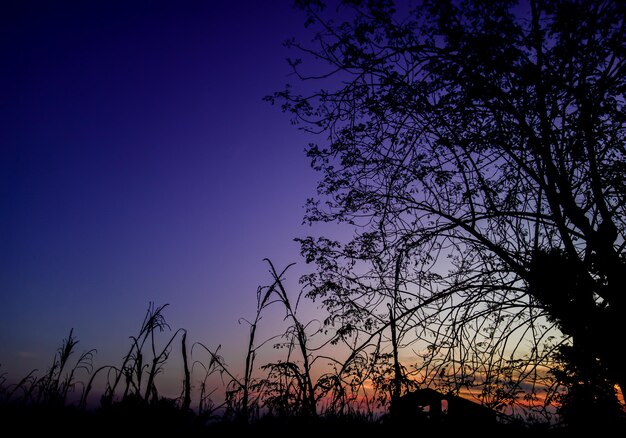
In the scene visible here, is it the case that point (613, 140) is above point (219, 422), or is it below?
above

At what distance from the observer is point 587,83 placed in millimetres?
7141

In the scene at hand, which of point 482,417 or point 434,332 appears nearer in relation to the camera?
point 482,417

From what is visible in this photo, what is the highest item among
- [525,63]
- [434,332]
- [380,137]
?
[525,63]

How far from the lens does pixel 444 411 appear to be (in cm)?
459

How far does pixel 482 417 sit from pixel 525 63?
6.52 metres

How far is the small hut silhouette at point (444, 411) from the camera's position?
167 inches

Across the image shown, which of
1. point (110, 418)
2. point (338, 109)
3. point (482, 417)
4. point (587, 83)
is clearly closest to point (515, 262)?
point (587, 83)

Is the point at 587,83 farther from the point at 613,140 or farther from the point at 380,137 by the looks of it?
the point at 380,137

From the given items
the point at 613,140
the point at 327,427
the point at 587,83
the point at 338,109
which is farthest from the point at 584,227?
the point at 327,427

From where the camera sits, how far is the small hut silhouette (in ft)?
13.9

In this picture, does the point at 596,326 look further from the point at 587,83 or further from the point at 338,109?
the point at 338,109

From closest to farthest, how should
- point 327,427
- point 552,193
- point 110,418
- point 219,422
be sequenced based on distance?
point 110,418 → point 219,422 → point 327,427 → point 552,193

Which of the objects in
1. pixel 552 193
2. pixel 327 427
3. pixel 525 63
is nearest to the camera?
pixel 327 427

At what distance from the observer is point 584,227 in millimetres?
7168
